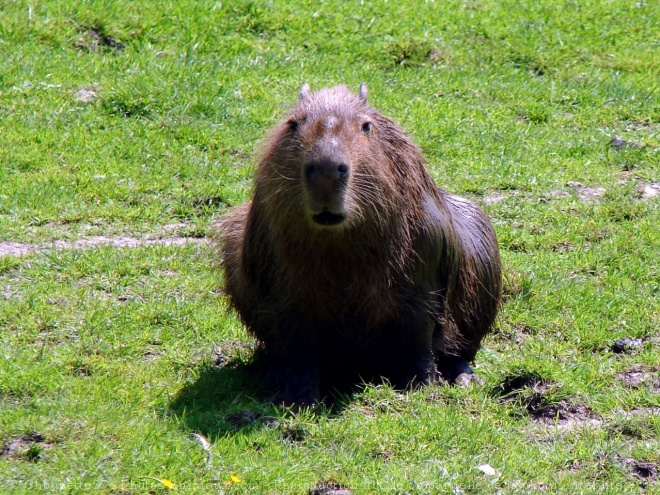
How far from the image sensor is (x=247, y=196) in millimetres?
7457

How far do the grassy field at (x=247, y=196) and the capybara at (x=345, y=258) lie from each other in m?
0.28

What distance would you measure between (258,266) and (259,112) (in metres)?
3.33

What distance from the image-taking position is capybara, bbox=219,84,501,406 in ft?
16.3

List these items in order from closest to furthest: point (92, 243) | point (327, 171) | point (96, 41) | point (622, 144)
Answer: point (327, 171) → point (92, 243) → point (622, 144) → point (96, 41)

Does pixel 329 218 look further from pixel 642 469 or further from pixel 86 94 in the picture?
pixel 86 94

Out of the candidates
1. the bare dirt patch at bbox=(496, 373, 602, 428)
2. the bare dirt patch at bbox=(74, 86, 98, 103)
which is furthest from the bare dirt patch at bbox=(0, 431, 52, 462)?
the bare dirt patch at bbox=(74, 86, 98, 103)

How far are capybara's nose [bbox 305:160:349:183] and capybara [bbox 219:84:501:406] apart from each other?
1 cm

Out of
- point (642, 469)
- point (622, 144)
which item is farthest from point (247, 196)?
point (642, 469)

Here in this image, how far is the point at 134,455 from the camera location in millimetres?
4309

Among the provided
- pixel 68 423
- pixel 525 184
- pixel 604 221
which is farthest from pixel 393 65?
pixel 68 423

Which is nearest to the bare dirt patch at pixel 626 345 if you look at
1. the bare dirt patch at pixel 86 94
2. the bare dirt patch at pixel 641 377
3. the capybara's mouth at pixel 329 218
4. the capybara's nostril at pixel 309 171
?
the bare dirt patch at pixel 641 377

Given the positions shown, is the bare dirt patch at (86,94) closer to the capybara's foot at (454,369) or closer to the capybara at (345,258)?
the capybara at (345,258)

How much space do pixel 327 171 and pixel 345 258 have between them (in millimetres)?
560

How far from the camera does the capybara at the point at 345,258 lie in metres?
4.95
